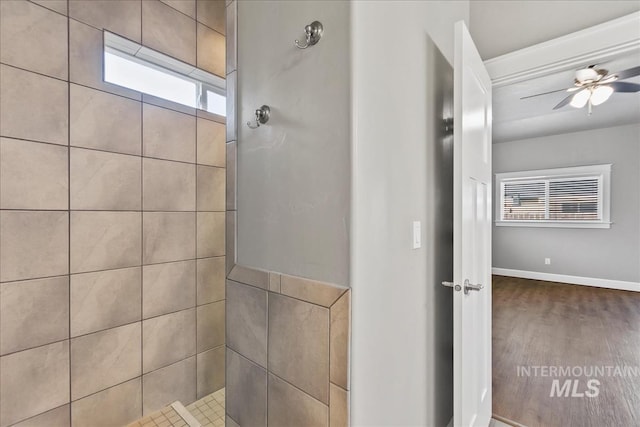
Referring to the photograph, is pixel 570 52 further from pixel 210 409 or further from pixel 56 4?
pixel 210 409

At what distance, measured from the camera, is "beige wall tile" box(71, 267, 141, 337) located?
160 cm

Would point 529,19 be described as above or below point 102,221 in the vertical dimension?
above

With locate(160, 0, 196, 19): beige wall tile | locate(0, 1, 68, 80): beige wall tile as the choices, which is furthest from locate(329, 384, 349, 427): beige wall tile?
locate(160, 0, 196, 19): beige wall tile

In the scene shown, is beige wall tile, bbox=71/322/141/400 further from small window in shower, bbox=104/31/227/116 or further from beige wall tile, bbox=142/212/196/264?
small window in shower, bbox=104/31/227/116

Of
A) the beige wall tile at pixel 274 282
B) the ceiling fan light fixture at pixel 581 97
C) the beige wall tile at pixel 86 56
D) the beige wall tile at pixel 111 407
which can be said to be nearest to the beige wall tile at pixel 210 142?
the beige wall tile at pixel 86 56

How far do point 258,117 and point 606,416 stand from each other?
8.88 feet

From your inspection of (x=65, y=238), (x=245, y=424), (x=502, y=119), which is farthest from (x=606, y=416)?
(x=502, y=119)

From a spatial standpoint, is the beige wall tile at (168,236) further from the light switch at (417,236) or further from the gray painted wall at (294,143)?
the light switch at (417,236)

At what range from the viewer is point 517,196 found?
6086mm

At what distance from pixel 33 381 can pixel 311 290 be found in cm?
147

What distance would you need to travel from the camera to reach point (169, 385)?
6.52 ft

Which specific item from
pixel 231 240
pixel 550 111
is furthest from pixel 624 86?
pixel 231 240

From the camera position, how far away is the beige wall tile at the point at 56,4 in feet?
4.85

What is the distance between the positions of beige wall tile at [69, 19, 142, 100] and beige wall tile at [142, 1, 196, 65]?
0.89 feet
